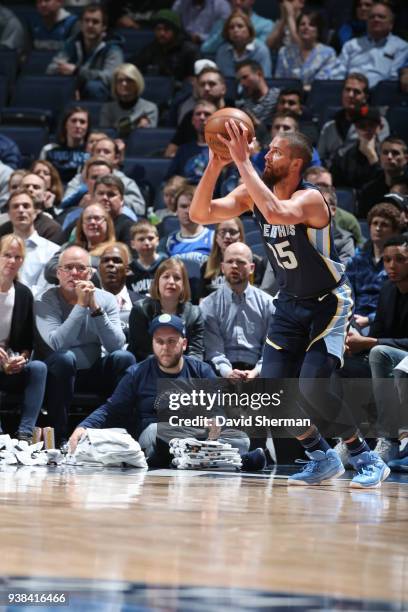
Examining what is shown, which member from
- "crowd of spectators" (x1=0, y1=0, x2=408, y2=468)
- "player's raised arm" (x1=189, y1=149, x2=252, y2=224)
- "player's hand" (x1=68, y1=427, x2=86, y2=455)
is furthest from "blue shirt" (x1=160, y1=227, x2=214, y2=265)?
"player's raised arm" (x1=189, y1=149, x2=252, y2=224)

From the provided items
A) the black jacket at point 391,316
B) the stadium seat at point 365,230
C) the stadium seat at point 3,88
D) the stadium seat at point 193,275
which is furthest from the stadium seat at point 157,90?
the black jacket at point 391,316

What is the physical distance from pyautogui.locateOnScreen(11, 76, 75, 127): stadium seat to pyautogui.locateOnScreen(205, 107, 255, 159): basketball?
6090mm

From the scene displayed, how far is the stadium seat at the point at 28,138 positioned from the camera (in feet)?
34.4

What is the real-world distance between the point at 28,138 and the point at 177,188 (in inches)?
87.8

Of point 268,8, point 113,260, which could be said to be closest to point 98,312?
point 113,260

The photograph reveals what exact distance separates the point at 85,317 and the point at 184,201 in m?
1.49

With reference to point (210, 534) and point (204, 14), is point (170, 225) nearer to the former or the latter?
point (204, 14)

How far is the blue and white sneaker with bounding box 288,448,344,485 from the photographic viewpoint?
18.7ft

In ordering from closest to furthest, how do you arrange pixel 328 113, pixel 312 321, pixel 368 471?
pixel 312 321 → pixel 368 471 → pixel 328 113

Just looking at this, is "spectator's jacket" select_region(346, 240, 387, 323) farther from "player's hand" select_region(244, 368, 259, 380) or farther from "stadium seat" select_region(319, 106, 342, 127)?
"stadium seat" select_region(319, 106, 342, 127)

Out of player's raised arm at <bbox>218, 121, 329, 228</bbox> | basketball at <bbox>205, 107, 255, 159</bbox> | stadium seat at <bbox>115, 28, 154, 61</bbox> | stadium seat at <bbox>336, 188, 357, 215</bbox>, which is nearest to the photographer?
player's raised arm at <bbox>218, 121, 329, 228</bbox>

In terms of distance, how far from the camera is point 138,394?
22.6 feet

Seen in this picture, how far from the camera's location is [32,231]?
8.41 metres

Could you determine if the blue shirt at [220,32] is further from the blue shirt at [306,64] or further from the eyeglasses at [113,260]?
the eyeglasses at [113,260]
